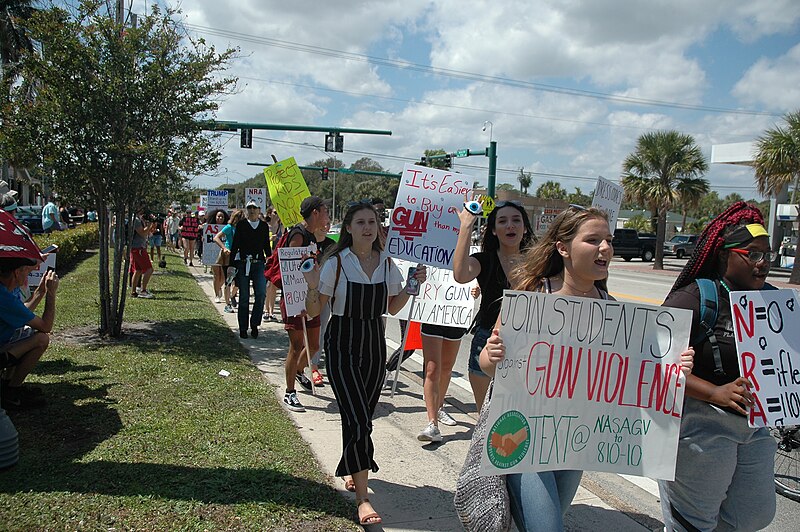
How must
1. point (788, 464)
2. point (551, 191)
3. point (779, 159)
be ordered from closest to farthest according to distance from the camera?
point (788, 464), point (779, 159), point (551, 191)

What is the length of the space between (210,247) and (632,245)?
109ft

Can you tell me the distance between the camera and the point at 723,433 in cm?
269

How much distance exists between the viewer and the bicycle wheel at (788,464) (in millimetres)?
4305

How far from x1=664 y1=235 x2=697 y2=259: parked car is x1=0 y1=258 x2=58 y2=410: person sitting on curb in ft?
148

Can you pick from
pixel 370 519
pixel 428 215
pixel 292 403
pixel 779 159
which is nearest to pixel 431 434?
pixel 292 403

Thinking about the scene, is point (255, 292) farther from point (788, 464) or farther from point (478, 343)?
point (788, 464)

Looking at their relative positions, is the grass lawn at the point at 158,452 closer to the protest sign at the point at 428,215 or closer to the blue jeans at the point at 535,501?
the blue jeans at the point at 535,501

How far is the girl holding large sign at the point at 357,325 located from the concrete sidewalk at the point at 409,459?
0.30 meters

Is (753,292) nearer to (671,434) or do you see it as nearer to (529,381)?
(671,434)

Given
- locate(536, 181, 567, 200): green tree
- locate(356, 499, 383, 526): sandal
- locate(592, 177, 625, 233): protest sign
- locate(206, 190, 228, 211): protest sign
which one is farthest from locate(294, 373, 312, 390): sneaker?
locate(536, 181, 567, 200): green tree

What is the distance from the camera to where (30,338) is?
5.05m

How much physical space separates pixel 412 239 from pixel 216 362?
134 inches

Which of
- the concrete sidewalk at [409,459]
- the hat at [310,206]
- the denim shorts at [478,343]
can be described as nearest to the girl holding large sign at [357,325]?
the concrete sidewalk at [409,459]

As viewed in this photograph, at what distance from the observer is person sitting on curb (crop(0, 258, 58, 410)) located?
4.57 meters
